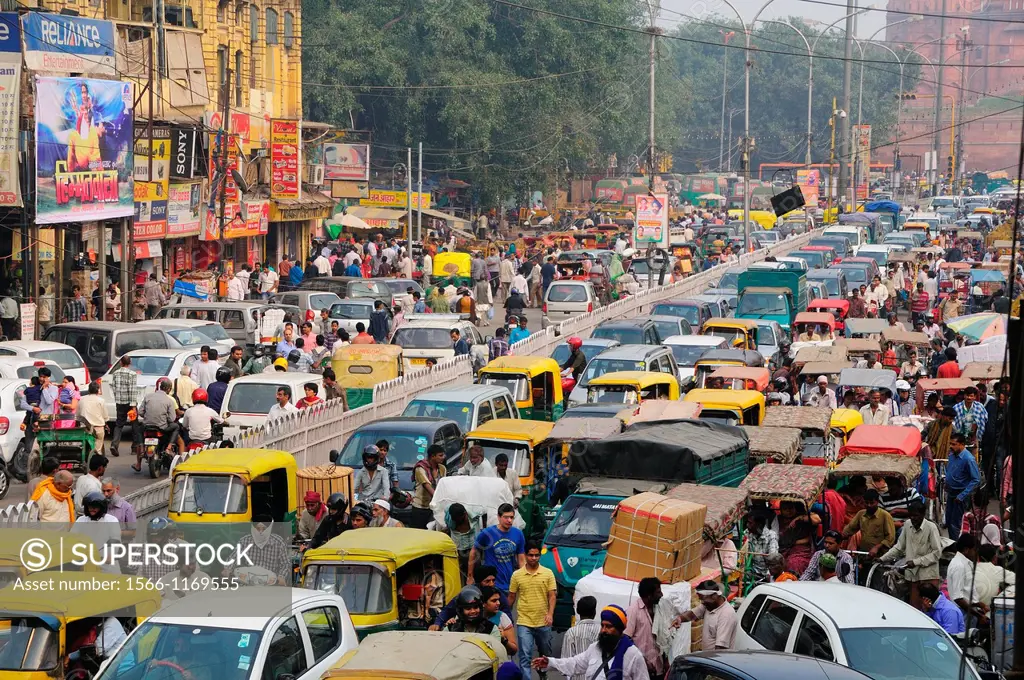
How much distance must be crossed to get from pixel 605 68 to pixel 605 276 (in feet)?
110

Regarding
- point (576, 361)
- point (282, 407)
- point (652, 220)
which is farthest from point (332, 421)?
point (652, 220)

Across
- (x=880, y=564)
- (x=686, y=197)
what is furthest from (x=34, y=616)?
(x=686, y=197)

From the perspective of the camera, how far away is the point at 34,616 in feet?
31.8

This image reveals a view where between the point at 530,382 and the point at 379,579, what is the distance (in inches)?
446

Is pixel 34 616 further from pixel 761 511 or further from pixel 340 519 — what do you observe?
pixel 761 511

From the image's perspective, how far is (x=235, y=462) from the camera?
1507 cm

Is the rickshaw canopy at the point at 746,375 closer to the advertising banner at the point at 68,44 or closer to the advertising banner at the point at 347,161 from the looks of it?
the advertising banner at the point at 68,44

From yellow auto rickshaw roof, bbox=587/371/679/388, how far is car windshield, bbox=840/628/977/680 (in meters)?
11.7

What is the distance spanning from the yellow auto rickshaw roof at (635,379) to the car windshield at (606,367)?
1.32 meters

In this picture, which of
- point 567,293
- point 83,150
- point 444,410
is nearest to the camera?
point 444,410

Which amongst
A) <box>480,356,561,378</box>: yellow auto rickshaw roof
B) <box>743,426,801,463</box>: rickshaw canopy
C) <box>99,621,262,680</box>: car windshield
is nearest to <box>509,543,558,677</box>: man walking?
<box>99,621,262,680</box>: car windshield

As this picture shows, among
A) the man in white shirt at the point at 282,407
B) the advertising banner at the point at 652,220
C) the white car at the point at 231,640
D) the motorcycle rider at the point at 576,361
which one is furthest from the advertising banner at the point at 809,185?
the white car at the point at 231,640

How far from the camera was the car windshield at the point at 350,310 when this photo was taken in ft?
104

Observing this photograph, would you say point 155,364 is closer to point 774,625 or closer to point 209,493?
point 209,493
